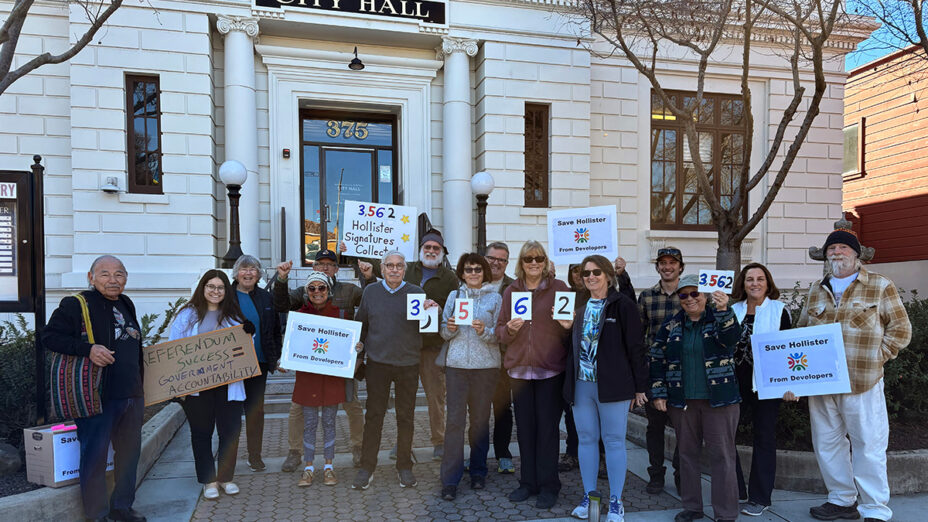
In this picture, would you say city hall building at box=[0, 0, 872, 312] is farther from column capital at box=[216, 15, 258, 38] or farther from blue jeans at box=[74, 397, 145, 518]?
blue jeans at box=[74, 397, 145, 518]

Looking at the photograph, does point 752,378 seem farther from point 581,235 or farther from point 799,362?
point 581,235

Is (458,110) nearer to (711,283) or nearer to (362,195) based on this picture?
(362,195)

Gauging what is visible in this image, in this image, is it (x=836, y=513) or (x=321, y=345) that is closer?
(x=836, y=513)

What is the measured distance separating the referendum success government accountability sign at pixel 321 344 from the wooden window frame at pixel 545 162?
24.3 feet

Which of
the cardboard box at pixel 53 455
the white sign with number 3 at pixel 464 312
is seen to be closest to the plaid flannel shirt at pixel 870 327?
the white sign with number 3 at pixel 464 312

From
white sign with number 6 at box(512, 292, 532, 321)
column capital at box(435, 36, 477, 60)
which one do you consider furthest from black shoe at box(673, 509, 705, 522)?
column capital at box(435, 36, 477, 60)

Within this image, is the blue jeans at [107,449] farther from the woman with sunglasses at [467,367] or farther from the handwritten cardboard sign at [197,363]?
the woman with sunglasses at [467,367]

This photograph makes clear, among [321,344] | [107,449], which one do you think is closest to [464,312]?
[321,344]

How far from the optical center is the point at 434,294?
231 inches

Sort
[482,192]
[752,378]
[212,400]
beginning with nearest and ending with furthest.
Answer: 1. [752,378]
2. [212,400]
3. [482,192]

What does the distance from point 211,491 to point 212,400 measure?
→ 29.7 inches

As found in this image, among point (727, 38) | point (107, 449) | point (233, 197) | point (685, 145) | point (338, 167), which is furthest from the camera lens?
point (685, 145)

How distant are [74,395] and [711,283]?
5008 mm
